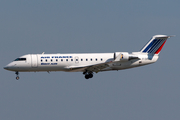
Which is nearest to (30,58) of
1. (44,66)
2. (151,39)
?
(44,66)

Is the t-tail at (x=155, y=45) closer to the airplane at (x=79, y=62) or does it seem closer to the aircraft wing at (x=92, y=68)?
the airplane at (x=79, y=62)

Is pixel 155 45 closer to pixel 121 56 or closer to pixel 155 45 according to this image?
pixel 155 45

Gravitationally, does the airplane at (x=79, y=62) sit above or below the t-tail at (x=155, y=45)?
below

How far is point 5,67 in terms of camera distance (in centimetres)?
3988

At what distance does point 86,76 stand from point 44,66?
596 centimetres

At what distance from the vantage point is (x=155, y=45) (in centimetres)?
4256

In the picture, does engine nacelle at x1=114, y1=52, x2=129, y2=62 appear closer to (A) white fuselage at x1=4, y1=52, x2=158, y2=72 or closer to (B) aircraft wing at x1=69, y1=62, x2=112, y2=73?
(A) white fuselage at x1=4, y1=52, x2=158, y2=72

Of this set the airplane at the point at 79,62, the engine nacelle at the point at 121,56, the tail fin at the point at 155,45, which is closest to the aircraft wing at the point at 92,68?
the airplane at the point at 79,62

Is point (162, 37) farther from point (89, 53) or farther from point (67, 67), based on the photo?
point (67, 67)

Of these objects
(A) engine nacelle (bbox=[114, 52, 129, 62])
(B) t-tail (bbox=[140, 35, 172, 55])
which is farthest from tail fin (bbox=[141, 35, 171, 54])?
(A) engine nacelle (bbox=[114, 52, 129, 62])

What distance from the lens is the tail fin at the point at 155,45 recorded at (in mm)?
42406

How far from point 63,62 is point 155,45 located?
44.7 ft

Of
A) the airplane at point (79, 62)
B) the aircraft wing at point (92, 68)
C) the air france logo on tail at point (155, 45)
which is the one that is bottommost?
the aircraft wing at point (92, 68)

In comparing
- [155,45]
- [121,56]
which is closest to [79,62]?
[121,56]
